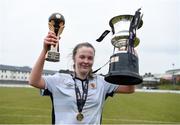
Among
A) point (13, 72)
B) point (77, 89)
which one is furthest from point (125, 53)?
point (13, 72)

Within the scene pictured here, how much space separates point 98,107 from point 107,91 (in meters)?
0.24

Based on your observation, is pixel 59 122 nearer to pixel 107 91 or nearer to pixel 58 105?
pixel 58 105

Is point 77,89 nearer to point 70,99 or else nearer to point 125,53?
point 70,99

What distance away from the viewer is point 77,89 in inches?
134

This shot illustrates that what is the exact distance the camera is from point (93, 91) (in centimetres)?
349

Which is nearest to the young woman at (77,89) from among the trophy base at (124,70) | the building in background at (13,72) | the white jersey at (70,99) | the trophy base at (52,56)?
the white jersey at (70,99)

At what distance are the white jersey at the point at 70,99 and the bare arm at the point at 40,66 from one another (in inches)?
3.1

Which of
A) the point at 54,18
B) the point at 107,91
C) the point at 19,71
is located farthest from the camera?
the point at 19,71

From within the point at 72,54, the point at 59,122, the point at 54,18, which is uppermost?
the point at 54,18

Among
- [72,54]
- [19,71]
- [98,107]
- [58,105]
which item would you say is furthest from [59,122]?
[19,71]

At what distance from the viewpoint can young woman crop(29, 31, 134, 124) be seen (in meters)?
3.32

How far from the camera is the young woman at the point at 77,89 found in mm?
3322

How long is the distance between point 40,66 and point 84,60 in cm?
37

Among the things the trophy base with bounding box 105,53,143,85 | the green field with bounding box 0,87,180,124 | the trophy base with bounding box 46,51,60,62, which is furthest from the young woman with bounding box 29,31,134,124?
the green field with bounding box 0,87,180,124
